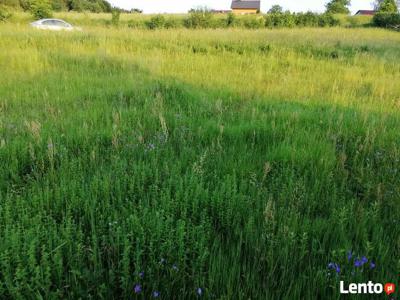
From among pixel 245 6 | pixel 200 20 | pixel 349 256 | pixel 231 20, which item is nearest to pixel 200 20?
pixel 200 20

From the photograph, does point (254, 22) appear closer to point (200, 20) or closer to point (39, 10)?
point (200, 20)

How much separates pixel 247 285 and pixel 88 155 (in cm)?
192

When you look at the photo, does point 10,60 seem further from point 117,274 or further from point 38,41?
point 117,274

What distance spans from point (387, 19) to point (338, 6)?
30066 millimetres

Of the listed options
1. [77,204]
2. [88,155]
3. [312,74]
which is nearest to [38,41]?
[312,74]

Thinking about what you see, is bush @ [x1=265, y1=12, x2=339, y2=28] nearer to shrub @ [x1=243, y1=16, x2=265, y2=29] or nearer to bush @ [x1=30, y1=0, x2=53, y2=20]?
shrub @ [x1=243, y1=16, x2=265, y2=29]

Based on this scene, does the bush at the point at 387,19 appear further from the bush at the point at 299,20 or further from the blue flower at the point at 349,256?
the blue flower at the point at 349,256

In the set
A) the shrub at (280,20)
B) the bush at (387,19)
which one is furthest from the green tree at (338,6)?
the shrub at (280,20)

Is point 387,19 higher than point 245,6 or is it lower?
lower

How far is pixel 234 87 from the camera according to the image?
570 centimetres

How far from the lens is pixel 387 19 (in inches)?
1521

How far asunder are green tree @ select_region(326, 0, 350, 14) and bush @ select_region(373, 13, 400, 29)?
25432 mm

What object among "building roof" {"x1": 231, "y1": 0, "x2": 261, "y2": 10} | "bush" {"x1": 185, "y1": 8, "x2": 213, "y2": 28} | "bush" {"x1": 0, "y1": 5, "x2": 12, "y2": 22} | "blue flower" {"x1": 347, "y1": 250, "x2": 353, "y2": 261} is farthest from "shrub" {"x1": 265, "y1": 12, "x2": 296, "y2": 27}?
"building roof" {"x1": 231, "y1": 0, "x2": 261, "y2": 10}

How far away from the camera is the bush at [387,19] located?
1503 inches
